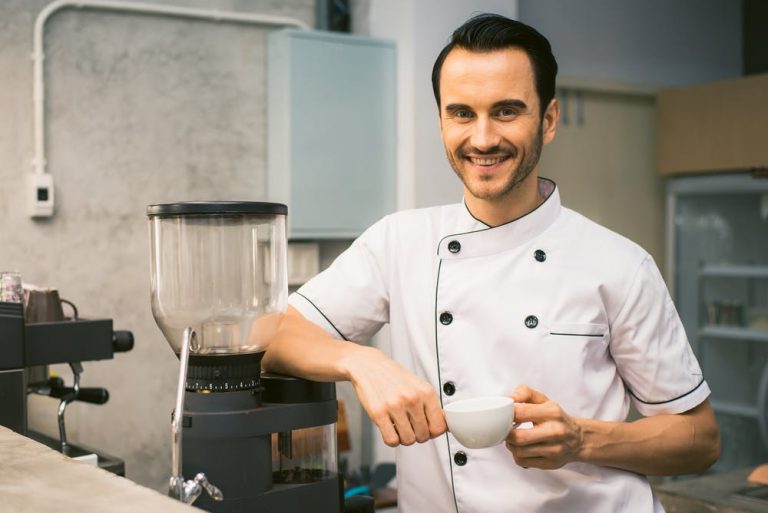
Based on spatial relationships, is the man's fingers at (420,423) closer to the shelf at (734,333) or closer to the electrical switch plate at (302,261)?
the electrical switch plate at (302,261)

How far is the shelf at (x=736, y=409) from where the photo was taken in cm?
430

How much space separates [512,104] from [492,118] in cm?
4

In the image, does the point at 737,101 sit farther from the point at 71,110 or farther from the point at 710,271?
the point at 71,110

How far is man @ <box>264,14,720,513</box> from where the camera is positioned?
4.88 ft

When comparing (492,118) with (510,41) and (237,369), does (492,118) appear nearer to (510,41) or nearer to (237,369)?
(510,41)

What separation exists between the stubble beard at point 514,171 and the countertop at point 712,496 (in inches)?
37.0

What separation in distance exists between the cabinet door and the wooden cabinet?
1595 mm

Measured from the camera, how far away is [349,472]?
11.9 ft

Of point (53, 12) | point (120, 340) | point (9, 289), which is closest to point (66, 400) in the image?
point (120, 340)

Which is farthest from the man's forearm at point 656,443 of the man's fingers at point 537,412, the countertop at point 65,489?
the countertop at point 65,489

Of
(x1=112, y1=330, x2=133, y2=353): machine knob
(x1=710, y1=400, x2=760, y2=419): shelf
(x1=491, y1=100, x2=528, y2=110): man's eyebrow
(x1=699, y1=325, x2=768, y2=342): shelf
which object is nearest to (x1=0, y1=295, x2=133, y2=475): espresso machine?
(x1=112, y1=330, x2=133, y2=353): machine knob

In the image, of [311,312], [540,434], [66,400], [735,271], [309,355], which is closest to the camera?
[540,434]

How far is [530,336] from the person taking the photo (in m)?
1.54

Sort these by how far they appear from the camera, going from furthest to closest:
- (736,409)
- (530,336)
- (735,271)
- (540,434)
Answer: (736,409)
(735,271)
(530,336)
(540,434)
